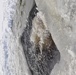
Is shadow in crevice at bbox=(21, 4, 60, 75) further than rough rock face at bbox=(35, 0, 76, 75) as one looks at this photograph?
Yes

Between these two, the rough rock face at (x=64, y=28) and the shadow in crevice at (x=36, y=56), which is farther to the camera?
the shadow in crevice at (x=36, y=56)

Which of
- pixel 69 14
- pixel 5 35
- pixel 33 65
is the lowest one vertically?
pixel 33 65

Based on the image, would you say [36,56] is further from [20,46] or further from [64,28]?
[64,28]

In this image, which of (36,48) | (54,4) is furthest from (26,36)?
(54,4)

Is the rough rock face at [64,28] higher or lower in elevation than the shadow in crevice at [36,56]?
higher

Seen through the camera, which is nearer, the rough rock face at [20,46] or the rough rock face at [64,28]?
the rough rock face at [64,28]

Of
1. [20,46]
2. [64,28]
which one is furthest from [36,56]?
[64,28]

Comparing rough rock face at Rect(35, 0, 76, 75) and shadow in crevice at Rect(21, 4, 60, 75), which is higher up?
rough rock face at Rect(35, 0, 76, 75)

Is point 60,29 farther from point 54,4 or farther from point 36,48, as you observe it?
point 36,48
